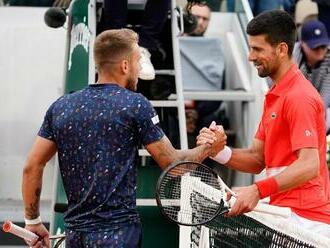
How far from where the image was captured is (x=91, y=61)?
22.4 feet

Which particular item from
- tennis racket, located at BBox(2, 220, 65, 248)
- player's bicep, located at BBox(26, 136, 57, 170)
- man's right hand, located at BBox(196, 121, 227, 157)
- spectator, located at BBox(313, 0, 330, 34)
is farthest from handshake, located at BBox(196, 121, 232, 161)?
spectator, located at BBox(313, 0, 330, 34)

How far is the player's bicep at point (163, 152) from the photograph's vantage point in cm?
453

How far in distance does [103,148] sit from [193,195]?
716 mm

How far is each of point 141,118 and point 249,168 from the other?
3.28ft

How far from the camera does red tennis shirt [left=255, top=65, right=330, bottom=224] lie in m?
4.57

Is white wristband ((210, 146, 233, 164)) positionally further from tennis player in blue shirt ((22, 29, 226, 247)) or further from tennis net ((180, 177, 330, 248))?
tennis player in blue shirt ((22, 29, 226, 247))

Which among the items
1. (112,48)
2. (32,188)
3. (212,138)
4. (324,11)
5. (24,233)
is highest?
(112,48)

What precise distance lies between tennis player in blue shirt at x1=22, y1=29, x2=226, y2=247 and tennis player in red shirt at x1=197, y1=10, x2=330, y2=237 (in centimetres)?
46

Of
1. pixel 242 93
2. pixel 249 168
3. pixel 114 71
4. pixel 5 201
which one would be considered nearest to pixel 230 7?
pixel 242 93

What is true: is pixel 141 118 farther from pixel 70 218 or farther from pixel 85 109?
pixel 70 218

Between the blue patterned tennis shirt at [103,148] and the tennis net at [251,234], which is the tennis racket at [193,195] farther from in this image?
the blue patterned tennis shirt at [103,148]

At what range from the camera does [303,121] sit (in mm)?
4555

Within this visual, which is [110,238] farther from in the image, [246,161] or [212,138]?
[246,161]

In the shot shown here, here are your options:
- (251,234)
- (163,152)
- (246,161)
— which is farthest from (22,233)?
(246,161)
